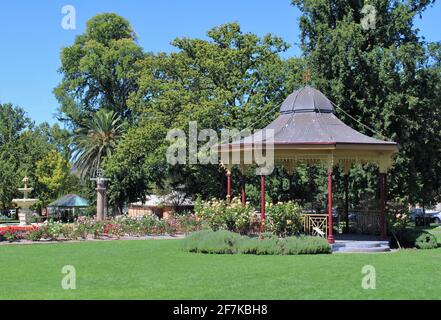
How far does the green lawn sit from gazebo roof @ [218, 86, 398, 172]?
3.89m

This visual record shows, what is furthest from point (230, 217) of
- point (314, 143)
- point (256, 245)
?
point (314, 143)

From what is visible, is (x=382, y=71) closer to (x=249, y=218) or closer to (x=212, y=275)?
(x=249, y=218)

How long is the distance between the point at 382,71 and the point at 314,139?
1064 centimetres

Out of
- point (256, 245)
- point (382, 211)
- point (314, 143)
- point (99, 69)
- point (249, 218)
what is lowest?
point (256, 245)

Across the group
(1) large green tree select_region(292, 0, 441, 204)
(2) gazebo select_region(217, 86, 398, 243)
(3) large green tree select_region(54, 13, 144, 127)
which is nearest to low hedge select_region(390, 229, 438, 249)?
(2) gazebo select_region(217, 86, 398, 243)

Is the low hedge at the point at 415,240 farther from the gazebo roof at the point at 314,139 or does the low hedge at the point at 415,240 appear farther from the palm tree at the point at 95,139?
the palm tree at the point at 95,139

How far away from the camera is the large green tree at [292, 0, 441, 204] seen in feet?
96.3

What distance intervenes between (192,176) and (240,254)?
24.3m

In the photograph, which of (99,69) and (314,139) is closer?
(314,139)

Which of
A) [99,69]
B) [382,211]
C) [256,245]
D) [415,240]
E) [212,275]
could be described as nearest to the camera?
[212,275]

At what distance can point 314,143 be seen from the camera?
20.0m

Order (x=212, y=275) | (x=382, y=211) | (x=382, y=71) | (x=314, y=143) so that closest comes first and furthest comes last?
(x=212, y=275)
(x=314, y=143)
(x=382, y=211)
(x=382, y=71)

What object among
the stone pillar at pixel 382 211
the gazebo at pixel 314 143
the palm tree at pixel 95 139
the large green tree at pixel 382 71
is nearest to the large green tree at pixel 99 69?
the palm tree at pixel 95 139
